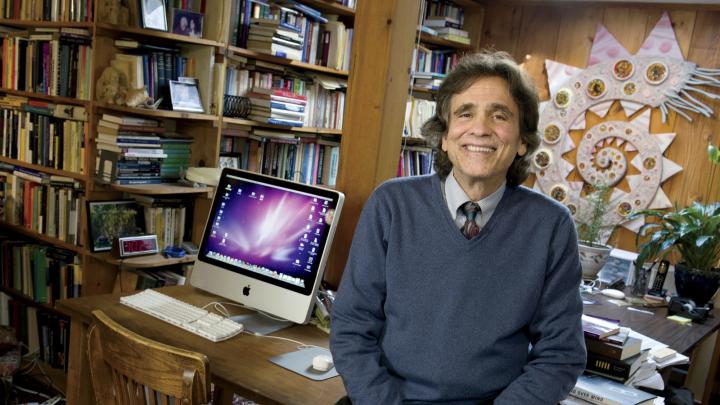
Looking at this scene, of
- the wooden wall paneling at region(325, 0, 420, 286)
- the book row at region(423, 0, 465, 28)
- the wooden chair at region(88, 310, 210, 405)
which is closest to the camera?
the wooden chair at region(88, 310, 210, 405)

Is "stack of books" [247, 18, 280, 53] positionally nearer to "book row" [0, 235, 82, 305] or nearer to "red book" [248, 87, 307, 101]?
"red book" [248, 87, 307, 101]

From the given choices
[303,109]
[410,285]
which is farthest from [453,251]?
[303,109]

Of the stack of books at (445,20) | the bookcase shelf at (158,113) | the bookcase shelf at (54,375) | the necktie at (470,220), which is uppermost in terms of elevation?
the stack of books at (445,20)

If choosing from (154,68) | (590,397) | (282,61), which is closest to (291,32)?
(282,61)

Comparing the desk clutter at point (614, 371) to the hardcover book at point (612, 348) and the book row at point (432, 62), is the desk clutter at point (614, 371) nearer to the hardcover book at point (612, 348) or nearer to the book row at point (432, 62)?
the hardcover book at point (612, 348)

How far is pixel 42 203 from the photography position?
3.30 metres

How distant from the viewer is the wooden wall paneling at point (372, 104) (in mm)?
2008

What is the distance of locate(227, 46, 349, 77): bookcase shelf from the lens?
11.1ft

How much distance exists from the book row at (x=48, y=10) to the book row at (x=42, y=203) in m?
0.81

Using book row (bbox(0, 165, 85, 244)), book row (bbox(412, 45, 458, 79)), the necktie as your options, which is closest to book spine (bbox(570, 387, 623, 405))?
the necktie

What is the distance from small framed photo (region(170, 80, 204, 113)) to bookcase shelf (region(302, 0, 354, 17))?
0.97m

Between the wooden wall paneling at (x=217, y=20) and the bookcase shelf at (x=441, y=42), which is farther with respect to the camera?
the bookcase shelf at (x=441, y=42)

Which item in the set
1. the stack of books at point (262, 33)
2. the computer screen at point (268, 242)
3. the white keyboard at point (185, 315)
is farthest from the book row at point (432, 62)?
the white keyboard at point (185, 315)

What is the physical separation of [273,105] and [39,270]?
1524 millimetres
